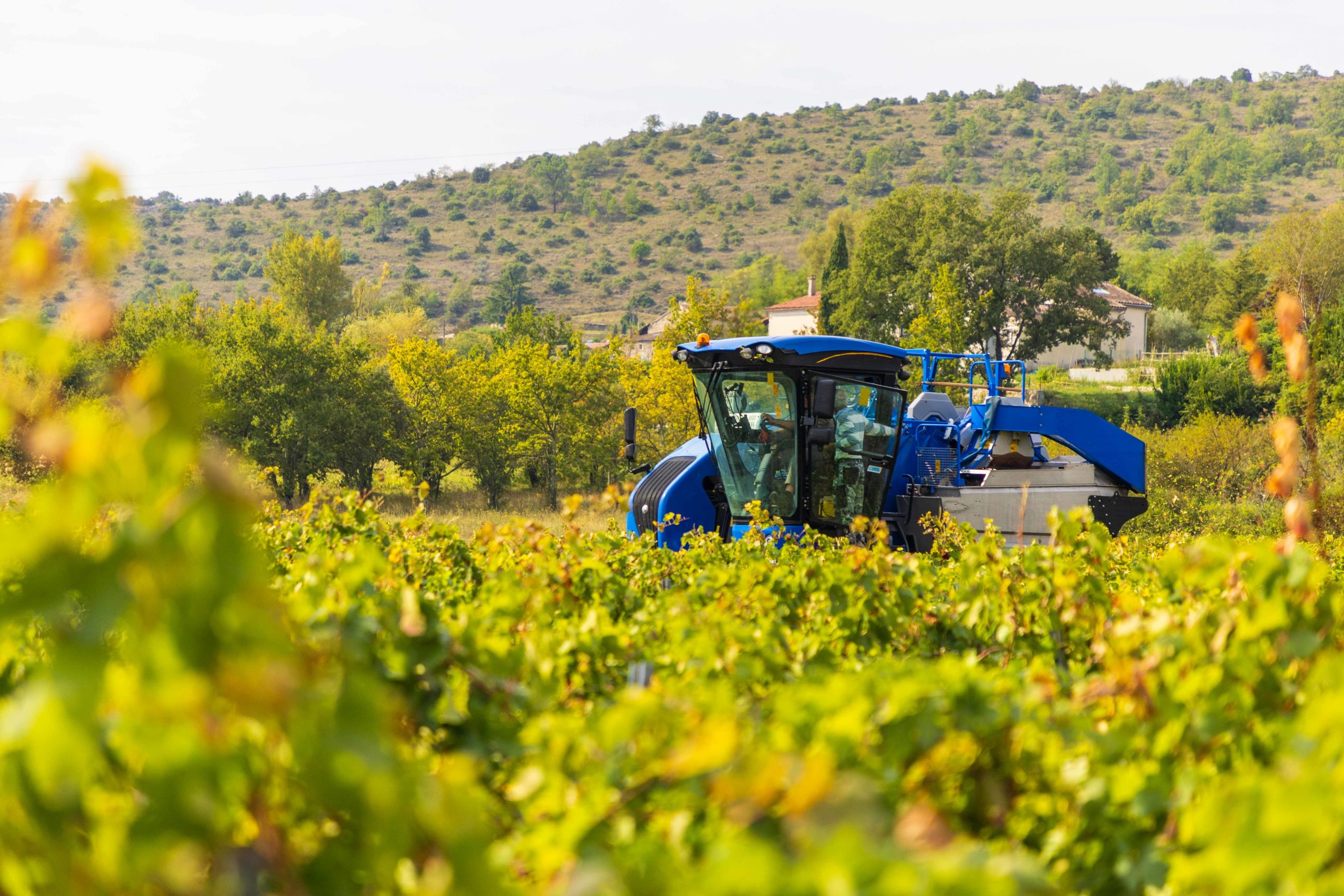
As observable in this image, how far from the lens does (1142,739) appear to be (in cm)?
199

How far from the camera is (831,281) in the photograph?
57.3m

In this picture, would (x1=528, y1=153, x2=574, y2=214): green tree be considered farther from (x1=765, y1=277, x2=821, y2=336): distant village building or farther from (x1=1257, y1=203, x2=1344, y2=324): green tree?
(x1=1257, y1=203, x2=1344, y2=324): green tree

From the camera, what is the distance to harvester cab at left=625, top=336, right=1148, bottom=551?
31.5 ft

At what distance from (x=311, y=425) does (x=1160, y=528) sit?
18688 millimetres

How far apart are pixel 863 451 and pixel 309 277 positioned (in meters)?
58.3

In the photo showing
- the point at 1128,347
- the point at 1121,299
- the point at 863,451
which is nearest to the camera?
the point at 863,451

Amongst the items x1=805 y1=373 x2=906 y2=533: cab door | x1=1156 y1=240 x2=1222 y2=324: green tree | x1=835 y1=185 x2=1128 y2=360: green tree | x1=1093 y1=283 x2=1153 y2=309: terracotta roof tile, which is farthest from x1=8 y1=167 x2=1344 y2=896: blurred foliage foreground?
x1=1156 y1=240 x2=1222 y2=324: green tree

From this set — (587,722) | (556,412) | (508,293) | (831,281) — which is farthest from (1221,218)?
(587,722)

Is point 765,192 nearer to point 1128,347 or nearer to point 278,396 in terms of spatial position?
point 1128,347

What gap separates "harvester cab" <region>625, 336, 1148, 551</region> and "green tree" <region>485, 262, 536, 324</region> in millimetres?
82422

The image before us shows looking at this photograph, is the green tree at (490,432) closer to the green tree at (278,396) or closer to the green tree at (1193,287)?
the green tree at (278,396)

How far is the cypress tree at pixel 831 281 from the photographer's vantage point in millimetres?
55906

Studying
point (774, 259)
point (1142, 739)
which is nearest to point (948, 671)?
point (1142, 739)

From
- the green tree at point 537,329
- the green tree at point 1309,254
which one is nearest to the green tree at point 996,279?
the green tree at point 1309,254
